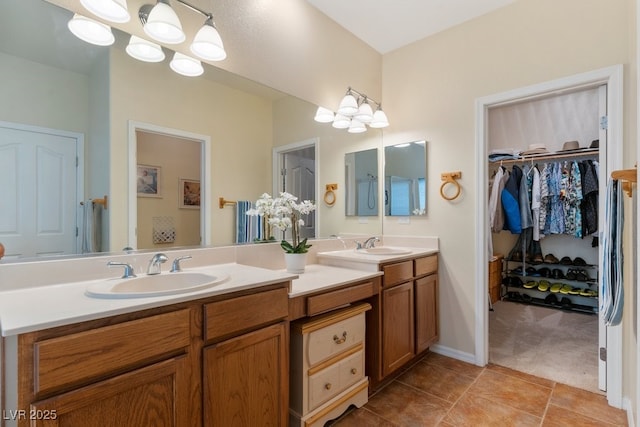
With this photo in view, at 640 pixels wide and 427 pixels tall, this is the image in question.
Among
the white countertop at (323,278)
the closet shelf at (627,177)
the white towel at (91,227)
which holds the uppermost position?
the closet shelf at (627,177)

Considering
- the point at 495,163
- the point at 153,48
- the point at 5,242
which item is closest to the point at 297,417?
the point at 5,242

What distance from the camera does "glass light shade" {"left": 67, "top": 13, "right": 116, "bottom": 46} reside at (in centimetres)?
135

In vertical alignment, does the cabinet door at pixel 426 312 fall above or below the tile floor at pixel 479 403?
above

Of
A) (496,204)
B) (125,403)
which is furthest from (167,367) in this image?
(496,204)

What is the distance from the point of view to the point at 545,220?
3674 millimetres

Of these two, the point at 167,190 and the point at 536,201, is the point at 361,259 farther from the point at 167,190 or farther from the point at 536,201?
the point at 536,201

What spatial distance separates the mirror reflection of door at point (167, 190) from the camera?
61.1 inches

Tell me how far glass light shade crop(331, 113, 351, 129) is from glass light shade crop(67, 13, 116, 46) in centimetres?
158

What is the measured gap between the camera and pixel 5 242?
3.94ft

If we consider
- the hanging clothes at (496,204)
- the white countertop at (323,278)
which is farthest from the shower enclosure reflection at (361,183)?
the hanging clothes at (496,204)

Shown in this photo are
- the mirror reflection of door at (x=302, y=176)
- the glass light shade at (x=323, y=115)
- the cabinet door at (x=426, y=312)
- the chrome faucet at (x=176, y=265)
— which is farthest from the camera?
the glass light shade at (x=323, y=115)

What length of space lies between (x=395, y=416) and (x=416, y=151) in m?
1.99

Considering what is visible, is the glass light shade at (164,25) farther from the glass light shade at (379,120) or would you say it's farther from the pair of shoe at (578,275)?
the pair of shoe at (578,275)

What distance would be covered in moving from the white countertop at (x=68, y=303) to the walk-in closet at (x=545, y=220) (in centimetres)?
279
